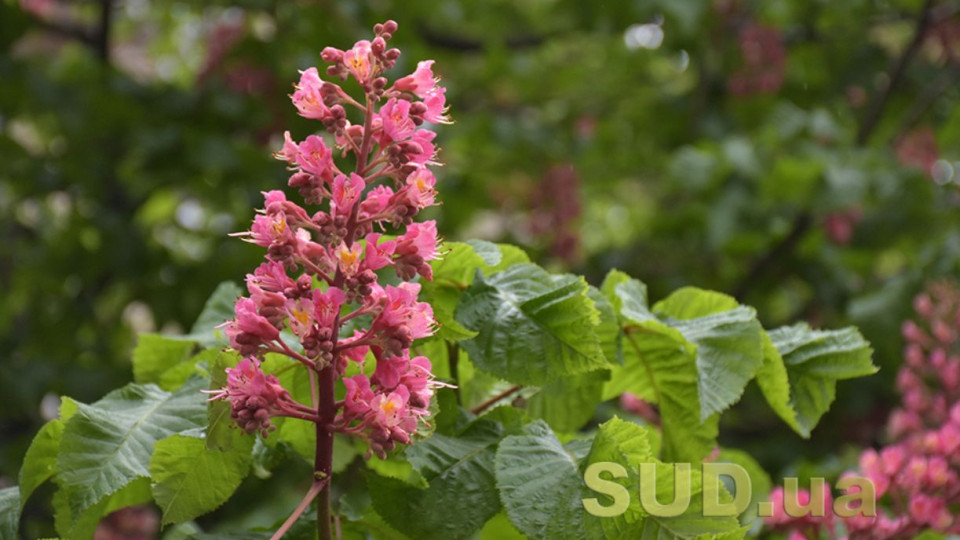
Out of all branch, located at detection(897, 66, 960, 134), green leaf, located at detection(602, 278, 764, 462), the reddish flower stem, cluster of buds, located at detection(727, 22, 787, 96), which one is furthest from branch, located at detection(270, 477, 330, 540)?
branch, located at detection(897, 66, 960, 134)

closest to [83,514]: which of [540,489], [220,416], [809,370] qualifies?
[220,416]

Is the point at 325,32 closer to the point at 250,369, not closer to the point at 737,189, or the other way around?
the point at 737,189

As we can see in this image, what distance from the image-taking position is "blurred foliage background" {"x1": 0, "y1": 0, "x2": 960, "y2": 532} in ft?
10.6

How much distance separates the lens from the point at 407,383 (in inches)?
41.9

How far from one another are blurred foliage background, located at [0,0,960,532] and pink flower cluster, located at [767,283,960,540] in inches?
18.8

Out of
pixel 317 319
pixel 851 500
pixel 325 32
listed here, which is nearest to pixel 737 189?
pixel 325 32

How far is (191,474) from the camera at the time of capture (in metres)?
1.14

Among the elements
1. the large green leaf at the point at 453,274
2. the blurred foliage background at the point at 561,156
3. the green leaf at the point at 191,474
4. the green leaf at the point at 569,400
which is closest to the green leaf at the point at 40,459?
the green leaf at the point at 191,474

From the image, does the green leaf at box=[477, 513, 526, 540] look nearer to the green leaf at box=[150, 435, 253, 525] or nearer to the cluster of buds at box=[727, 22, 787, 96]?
the green leaf at box=[150, 435, 253, 525]

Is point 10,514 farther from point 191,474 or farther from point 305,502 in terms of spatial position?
point 305,502

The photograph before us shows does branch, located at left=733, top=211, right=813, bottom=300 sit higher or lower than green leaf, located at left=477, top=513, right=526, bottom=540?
higher

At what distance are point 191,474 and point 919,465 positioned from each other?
1.30 meters

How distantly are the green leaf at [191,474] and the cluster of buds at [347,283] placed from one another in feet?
0.36

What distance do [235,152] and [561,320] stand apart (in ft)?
7.14
